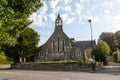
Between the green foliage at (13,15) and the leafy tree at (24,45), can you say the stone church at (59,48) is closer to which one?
the leafy tree at (24,45)

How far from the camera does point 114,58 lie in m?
81.8

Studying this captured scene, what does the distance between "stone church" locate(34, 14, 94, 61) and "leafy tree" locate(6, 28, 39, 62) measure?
28.7 feet

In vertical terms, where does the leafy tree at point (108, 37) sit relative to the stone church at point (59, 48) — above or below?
above

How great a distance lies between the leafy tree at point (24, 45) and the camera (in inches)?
2302

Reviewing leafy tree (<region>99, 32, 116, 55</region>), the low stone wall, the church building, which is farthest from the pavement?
leafy tree (<region>99, 32, 116, 55</region>)

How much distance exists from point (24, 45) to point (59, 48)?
49.5 ft

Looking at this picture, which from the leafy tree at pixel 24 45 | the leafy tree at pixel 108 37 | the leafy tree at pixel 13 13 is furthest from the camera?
the leafy tree at pixel 108 37

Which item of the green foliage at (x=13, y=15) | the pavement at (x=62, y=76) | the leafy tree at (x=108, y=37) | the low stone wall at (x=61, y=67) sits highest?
the leafy tree at (x=108, y=37)

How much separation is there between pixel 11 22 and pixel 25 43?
47.4 meters

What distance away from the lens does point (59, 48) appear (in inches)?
2854

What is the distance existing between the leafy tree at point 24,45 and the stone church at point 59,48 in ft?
28.7

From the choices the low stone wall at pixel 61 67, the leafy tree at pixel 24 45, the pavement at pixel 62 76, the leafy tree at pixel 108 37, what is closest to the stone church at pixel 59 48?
the leafy tree at pixel 24 45

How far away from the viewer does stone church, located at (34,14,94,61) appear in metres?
71.1

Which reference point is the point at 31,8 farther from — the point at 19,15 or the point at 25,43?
the point at 25,43
